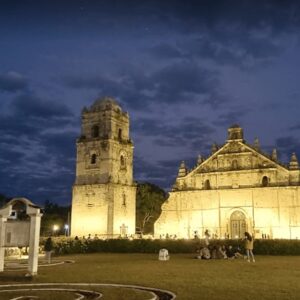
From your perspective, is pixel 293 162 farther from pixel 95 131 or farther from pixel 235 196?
pixel 95 131

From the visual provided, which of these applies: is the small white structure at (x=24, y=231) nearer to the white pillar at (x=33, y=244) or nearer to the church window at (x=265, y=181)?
the white pillar at (x=33, y=244)

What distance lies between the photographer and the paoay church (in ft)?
139

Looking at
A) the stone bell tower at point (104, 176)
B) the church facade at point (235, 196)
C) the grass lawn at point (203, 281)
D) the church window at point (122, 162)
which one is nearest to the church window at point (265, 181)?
the church facade at point (235, 196)

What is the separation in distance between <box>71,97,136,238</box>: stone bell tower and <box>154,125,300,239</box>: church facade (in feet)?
14.2

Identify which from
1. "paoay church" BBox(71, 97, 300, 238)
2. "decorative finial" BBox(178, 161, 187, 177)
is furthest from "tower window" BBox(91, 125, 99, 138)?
"decorative finial" BBox(178, 161, 187, 177)

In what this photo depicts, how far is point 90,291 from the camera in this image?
41.8 feet

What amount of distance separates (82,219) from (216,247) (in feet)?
73.8

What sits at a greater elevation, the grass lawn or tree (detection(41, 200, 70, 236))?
tree (detection(41, 200, 70, 236))

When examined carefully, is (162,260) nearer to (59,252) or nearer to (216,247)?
(216,247)

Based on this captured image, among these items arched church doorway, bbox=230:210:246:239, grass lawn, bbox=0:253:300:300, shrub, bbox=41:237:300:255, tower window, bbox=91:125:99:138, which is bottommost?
grass lawn, bbox=0:253:300:300

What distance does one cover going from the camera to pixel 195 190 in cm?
4550

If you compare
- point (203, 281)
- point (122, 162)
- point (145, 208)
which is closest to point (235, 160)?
point (122, 162)

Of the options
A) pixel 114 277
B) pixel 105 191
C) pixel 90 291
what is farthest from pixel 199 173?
pixel 90 291

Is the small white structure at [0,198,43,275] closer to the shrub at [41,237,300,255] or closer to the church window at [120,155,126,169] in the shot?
the shrub at [41,237,300,255]
